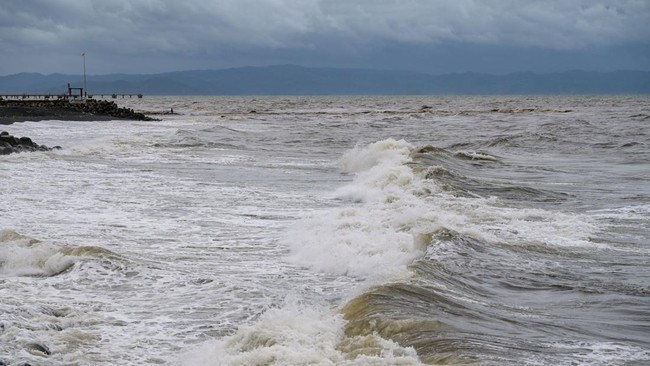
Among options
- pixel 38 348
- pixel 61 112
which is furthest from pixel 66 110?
pixel 38 348

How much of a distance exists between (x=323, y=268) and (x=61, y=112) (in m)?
53.0

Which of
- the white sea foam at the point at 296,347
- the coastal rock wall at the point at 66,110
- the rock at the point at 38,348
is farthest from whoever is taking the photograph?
the coastal rock wall at the point at 66,110

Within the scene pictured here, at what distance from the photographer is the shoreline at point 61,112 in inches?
2085

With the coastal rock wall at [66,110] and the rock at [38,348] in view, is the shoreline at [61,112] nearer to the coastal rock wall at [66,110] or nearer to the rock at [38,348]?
the coastal rock wall at [66,110]

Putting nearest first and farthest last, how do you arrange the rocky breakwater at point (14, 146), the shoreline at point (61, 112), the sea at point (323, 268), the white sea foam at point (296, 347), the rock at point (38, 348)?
the white sea foam at point (296, 347), the rock at point (38, 348), the sea at point (323, 268), the rocky breakwater at point (14, 146), the shoreline at point (61, 112)

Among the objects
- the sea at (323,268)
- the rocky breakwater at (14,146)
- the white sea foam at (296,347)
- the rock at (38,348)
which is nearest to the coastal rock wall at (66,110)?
the rocky breakwater at (14,146)

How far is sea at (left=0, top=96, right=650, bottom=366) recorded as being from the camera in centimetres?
648

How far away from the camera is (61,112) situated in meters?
58.8

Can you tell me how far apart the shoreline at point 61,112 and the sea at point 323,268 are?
34.0 metres

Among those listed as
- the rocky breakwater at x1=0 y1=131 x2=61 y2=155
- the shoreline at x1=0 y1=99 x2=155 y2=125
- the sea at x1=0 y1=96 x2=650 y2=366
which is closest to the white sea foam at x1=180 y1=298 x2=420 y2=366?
the sea at x1=0 y1=96 x2=650 y2=366

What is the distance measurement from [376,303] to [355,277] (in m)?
2.12

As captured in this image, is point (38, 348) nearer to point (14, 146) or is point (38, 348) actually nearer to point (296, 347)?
point (296, 347)

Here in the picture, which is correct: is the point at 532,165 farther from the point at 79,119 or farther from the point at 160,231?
the point at 79,119

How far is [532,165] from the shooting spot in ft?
82.6
